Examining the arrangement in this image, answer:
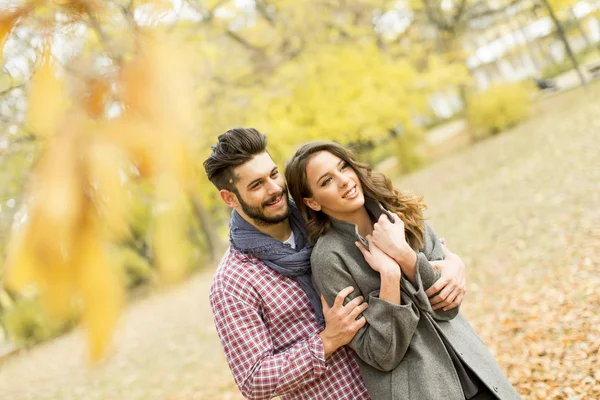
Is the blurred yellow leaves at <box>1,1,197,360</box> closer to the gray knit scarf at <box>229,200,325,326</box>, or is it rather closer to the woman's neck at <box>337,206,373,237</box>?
the gray knit scarf at <box>229,200,325,326</box>

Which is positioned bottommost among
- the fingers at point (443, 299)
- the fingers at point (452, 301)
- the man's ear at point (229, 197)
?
the fingers at point (452, 301)

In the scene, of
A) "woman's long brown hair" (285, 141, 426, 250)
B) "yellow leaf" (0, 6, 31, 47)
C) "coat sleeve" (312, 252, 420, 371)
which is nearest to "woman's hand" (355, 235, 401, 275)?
"coat sleeve" (312, 252, 420, 371)

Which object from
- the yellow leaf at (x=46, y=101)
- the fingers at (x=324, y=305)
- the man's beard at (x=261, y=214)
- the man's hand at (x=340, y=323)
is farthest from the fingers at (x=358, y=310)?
the yellow leaf at (x=46, y=101)

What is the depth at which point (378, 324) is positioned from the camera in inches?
67.7

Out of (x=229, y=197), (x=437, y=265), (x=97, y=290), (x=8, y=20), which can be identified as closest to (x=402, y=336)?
(x=437, y=265)

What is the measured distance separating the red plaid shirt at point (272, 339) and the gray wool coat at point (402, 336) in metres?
0.10

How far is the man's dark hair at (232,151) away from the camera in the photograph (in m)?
1.88

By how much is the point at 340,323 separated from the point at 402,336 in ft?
0.73

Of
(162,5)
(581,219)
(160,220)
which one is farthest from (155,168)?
(581,219)

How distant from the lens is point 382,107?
40.5 ft

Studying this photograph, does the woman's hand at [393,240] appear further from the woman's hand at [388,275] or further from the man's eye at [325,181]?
the man's eye at [325,181]

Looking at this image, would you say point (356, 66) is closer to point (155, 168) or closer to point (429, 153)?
point (429, 153)

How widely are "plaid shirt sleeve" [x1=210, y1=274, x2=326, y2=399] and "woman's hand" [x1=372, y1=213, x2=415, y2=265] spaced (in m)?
0.41

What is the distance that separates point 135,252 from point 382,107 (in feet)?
40.1
